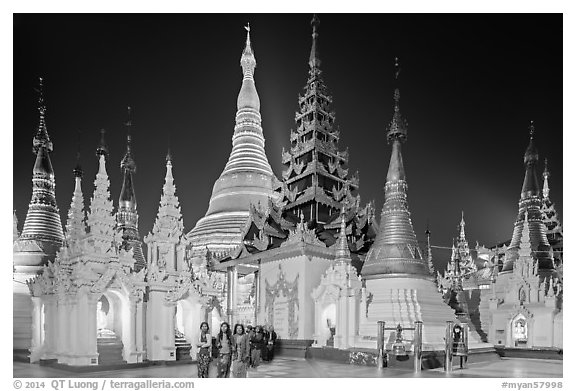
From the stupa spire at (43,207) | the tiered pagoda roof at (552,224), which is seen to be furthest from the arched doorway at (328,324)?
the tiered pagoda roof at (552,224)

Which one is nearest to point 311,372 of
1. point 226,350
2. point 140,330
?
point 226,350

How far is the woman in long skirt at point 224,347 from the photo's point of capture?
4.88 metres

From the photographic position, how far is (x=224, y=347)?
496 cm

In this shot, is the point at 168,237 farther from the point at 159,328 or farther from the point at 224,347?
the point at 224,347

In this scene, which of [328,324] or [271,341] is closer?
[271,341]

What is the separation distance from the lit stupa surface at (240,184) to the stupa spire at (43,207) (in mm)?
4352

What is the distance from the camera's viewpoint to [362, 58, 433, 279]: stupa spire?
851 cm

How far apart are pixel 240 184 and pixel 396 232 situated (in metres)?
5.90

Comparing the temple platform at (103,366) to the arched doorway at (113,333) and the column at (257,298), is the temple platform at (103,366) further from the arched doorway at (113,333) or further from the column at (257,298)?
the column at (257,298)

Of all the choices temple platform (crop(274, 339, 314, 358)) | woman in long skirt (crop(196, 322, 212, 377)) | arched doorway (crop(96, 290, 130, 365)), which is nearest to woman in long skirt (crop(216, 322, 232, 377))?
woman in long skirt (crop(196, 322, 212, 377))

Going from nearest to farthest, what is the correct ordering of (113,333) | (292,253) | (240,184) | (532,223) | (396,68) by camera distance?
(113,333)
(396,68)
(292,253)
(532,223)
(240,184)

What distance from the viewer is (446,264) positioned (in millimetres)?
16109

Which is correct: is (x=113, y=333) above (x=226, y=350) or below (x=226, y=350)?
below
